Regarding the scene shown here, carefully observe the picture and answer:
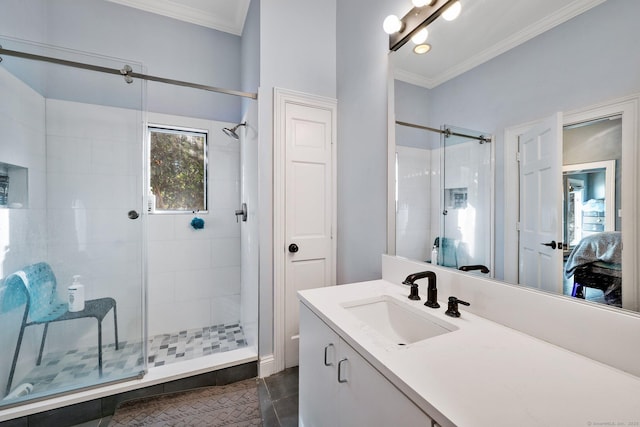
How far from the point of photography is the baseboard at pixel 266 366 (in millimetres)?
1787

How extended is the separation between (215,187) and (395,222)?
186cm

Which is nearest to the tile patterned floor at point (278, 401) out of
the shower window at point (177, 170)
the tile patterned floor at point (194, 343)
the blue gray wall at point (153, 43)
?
the tile patterned floor at point (194, 343)

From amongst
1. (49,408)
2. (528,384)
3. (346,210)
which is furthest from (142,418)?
(528,384)

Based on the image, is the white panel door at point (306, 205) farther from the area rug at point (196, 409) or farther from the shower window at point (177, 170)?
the shower window at point (177, 170)

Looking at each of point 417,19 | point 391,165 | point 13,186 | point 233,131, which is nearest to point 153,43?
point 233,131

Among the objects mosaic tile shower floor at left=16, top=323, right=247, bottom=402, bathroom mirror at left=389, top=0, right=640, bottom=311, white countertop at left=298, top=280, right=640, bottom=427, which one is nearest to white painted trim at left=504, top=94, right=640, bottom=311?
bathroom mirror at left=389, top=0, right=640, bottom=311

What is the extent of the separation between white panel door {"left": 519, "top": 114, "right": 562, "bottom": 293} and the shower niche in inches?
105

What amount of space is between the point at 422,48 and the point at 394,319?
135cm

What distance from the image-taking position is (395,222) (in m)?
1.47

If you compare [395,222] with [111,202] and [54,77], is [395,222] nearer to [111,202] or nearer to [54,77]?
[111,202]

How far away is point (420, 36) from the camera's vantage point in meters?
1.27

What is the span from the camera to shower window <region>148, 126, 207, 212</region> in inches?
94.0

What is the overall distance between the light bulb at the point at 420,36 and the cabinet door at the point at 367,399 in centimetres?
146

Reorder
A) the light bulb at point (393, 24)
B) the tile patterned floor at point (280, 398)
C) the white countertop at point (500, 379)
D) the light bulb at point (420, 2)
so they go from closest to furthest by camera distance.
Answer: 1. the white countertop at point (500, 379)
2. the light bulb at point (420, 2)
3. the light bulb at point (393, 24)
4. the tile patterned floor at point (280, 398)
